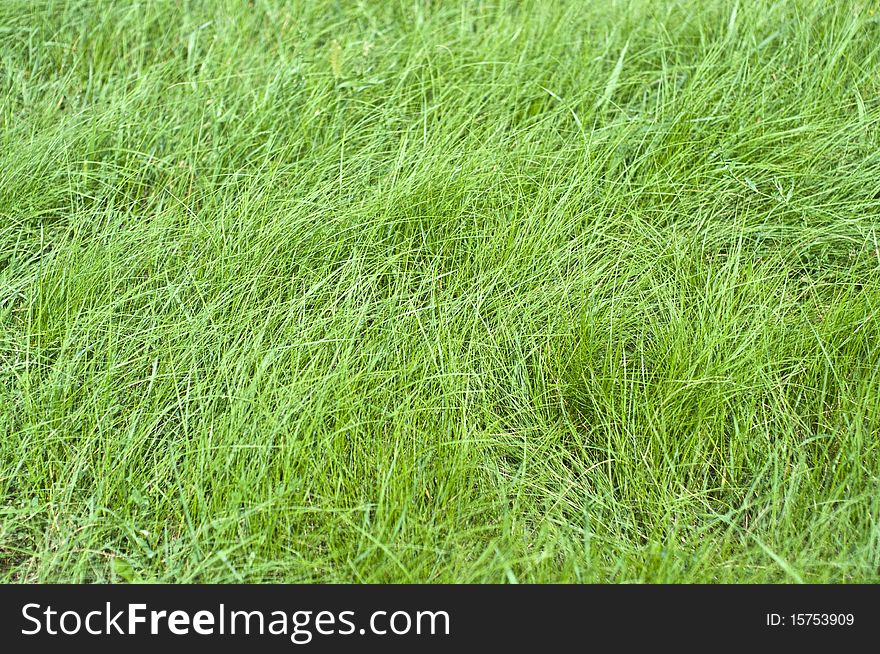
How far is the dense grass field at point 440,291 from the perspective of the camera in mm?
2156

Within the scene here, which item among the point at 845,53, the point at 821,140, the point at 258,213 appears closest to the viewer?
the point at 258,213

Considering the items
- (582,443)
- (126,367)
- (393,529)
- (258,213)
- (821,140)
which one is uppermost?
(821,140)

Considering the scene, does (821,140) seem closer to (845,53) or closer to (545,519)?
(845,53)

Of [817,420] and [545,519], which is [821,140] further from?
[545,519]

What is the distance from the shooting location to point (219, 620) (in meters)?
2.04

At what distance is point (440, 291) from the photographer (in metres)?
2.58

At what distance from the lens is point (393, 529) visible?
2.12 metres

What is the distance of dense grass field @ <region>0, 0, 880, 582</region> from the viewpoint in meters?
2.16

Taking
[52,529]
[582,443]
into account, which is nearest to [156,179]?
[52,529]

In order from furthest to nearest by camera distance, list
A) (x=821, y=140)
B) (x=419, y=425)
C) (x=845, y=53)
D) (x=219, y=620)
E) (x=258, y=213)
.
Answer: (x=845, y=53) → (x=821, y=140) → (x=258, y=213) → (x=419, y=425) → (x=219, y=620)

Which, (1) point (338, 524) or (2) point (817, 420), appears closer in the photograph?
(1) point (338, 524)

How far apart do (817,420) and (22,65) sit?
3.14 meters

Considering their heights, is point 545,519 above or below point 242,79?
below

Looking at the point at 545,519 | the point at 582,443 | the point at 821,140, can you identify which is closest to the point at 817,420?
the point at 582,443
